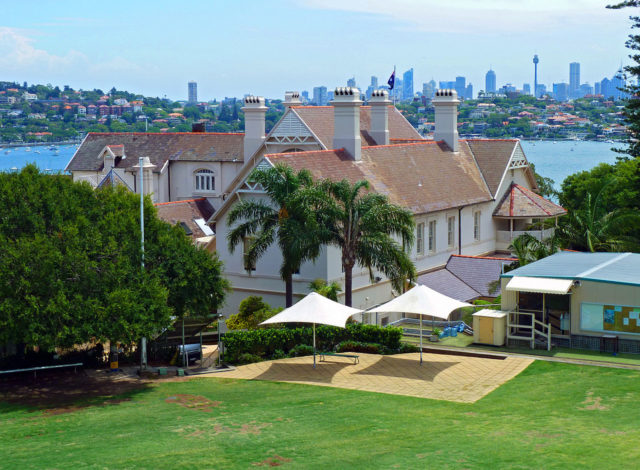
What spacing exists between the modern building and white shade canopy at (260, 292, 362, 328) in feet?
20.5

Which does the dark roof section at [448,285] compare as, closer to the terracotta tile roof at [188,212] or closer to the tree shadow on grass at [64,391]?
the terracotta tile roof at [188,212]

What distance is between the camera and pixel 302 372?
29.6 metres

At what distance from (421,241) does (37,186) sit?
20411 mm

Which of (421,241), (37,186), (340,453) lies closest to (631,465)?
(340,453)

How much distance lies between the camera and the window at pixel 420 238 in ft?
146

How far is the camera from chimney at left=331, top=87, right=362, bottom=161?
44219mm

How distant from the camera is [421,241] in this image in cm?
4475

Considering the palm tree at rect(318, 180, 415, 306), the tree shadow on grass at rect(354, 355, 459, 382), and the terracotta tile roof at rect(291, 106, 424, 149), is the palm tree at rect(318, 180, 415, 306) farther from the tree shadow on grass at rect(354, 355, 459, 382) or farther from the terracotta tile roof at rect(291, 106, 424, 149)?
the terracotta tile roof at rect(291, 106, 424, 149)

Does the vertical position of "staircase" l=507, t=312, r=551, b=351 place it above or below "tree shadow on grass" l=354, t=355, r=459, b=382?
above

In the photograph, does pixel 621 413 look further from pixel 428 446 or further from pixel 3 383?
pixel 3 383

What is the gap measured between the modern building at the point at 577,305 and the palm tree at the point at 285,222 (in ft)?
24.1

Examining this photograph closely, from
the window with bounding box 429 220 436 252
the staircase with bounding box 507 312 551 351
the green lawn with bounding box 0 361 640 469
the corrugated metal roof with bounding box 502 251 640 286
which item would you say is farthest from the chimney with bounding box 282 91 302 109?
the green lawn with bounding box 0 361 640 469

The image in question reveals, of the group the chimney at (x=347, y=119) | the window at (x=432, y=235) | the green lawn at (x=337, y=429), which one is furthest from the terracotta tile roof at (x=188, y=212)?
the green lawn at (x=337, y=429)

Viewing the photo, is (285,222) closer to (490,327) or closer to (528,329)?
(490,327)
